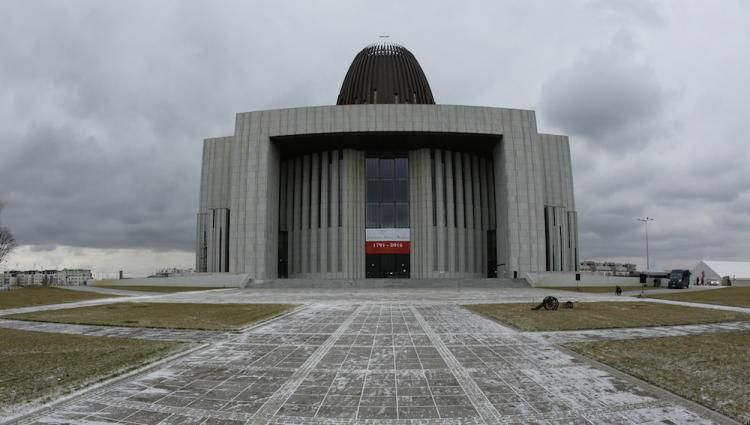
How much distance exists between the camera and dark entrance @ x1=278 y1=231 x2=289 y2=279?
203ft

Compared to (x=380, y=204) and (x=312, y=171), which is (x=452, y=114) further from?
(x=312, y=171)

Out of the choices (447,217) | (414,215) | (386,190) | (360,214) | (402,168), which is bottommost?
(447,217)

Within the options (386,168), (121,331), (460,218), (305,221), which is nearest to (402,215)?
(386,168)

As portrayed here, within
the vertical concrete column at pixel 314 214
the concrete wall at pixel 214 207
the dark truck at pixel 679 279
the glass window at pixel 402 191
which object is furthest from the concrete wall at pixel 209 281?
the dark truck at pixel 679 279

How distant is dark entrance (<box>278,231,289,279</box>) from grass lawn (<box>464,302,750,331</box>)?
43211 millimetres

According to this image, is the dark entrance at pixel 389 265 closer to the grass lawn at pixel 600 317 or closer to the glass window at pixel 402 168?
the glass window at pixel 402 168

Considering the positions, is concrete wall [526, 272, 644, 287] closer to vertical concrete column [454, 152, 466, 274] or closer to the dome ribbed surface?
vertical concrete column [454, 152, 466, 274]

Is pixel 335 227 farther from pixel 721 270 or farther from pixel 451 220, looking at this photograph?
pixel 721 270

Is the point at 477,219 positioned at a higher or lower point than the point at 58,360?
higher

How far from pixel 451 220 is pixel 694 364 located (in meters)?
48.8

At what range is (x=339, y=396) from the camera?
7555 mm

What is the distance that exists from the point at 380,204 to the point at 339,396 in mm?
52058

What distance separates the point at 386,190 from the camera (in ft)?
196

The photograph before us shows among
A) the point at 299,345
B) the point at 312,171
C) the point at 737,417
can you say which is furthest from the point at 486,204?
the point at 737,417
